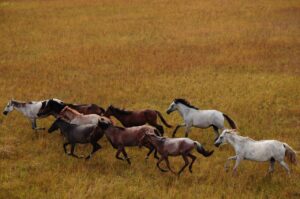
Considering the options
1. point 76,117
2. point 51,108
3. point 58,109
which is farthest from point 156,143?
point 51,108

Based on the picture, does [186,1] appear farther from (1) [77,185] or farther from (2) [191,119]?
(1) [77,185]

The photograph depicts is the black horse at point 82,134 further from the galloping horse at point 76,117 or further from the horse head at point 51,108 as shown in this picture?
the horse head at point 51,108

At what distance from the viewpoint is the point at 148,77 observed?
2470cm

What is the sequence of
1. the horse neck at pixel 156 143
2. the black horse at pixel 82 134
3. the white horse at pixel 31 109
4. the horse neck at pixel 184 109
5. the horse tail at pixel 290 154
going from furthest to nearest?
the white horse at pixel 31 109
the horse neck at pixel 184 109
the black horse at pixel 82 134
the horse neck at pixel 156 143
the horse tail at pixel 290 154

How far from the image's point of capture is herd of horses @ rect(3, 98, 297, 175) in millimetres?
13016

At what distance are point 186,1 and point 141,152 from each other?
118ft

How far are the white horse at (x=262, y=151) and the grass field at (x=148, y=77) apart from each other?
0.52 metres

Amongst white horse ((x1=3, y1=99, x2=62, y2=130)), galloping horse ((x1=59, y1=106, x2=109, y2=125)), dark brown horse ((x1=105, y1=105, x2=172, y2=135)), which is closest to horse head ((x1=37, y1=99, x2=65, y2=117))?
white horse ((x1=3, y1=99, x2=62, y2=130))

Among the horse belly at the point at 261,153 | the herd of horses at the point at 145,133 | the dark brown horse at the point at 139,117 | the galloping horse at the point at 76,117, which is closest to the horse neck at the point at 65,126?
the herd of horses at the point at 145,133

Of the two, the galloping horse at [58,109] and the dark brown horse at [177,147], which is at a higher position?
the galloping horse at [58,109]

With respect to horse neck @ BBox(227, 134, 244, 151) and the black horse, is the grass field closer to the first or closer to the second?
the black horse

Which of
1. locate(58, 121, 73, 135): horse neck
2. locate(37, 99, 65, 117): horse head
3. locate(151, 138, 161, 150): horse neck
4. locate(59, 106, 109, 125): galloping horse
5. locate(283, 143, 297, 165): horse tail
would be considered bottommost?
locate(283, 143, 297, 165): horse tail

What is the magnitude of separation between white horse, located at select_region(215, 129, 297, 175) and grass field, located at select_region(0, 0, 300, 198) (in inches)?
20.3

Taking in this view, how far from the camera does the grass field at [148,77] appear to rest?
12867 mm
